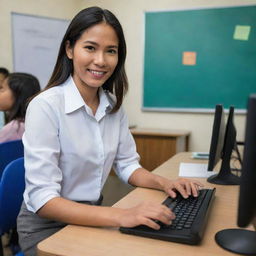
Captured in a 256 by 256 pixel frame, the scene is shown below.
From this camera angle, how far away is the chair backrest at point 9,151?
5.61 feet

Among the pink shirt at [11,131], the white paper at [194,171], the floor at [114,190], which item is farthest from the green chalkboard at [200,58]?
the pink shirt at [11,131]

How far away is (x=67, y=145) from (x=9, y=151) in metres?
0.76

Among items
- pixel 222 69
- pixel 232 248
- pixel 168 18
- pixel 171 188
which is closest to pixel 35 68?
pixel 168 18

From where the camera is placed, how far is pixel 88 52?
45.1 inches

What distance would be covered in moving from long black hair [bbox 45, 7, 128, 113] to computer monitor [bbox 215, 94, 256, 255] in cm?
71

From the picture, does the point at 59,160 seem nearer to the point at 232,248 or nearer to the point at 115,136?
the point at 115,136

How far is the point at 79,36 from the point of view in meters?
1.14

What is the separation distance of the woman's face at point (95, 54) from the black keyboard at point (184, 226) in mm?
525

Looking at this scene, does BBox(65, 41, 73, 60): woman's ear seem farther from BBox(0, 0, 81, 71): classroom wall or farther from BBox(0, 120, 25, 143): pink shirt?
BBox(0, 0, 81, 71): classroom wall

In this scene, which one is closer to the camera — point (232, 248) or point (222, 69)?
point (232, 248)

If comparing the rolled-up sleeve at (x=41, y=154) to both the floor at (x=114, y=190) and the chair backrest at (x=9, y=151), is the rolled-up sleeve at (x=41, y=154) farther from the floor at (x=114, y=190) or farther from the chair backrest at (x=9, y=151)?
the floor at (x=114, y=190)

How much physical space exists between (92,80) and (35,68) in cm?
240

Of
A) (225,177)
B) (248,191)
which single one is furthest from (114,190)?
(248,191)

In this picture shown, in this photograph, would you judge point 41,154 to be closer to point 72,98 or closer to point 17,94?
point 72,98
